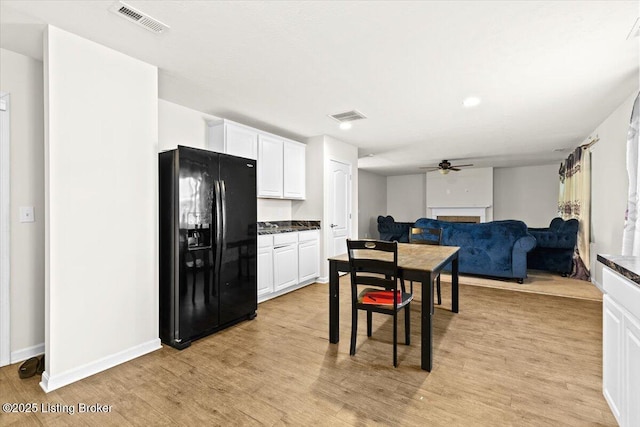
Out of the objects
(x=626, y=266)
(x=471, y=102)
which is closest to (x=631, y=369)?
(x=626, y=266)

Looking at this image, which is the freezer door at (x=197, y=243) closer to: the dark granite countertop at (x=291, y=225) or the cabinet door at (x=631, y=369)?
the dark granite countertop at (x=291, y=225)

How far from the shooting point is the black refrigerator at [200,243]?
8.61 ft

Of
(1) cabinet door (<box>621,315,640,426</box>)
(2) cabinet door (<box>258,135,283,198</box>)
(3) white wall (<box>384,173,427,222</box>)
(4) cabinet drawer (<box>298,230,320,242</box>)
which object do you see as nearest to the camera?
(1) cabinet door (<box>621,315,640,426</box>)

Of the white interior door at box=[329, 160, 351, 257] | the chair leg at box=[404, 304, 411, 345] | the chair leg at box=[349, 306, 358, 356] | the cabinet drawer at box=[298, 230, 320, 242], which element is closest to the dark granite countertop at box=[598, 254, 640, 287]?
the chair leg at box=[404, 304, 411, 345]

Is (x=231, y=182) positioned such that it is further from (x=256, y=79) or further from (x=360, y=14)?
(x=360, y=14)

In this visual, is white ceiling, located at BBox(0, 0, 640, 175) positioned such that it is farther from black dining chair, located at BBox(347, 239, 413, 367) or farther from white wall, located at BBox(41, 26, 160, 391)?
black dining chair, located at BBox(347, 239, 413, 367)

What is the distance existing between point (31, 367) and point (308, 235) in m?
3.27

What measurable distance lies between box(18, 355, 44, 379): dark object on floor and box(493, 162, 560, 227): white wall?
10.4m

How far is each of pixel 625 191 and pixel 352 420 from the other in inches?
155

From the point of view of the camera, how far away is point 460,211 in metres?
9.37

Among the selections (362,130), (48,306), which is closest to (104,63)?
(48,306)

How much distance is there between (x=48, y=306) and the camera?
206 centimetres

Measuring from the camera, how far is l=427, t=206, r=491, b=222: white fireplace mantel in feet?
29.7

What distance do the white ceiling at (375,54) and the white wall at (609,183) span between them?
0.23 metres
